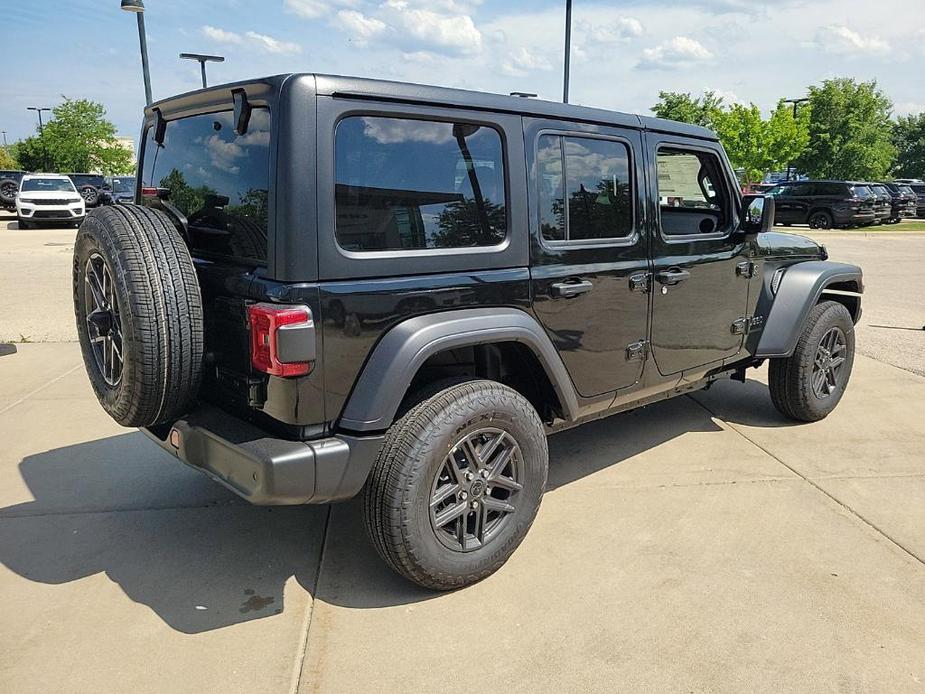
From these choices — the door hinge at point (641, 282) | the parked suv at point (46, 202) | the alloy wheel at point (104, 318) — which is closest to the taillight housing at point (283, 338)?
the alloy wheel at point (104, 318)

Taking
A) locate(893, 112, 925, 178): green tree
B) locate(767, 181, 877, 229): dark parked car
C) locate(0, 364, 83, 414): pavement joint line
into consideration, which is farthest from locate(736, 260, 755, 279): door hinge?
locate(893, 112, 925, 178): green tree

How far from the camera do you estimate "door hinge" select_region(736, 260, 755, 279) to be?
4.14 meters

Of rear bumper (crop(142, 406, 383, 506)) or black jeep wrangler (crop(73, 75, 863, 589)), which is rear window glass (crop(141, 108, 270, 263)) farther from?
rear bumper (crop(142, 406, 383, 506))

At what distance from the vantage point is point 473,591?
2.91 m

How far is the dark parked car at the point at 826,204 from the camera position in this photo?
22219mm

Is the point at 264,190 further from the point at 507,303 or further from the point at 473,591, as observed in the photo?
the point at 473,591

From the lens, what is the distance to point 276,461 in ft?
7.87

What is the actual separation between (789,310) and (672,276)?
126 cm

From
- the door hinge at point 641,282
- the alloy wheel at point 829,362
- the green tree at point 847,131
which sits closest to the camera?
the door hinge at point 641,282

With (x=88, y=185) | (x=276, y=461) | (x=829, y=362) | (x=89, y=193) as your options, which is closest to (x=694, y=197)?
(x=829, y=362)

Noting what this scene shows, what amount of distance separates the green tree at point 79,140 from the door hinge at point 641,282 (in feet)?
142

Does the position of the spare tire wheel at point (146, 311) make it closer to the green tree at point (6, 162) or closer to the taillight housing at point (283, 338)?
the taillight housing at point (283, 338)

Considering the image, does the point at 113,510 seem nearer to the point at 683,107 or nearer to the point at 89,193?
the point at 89,193

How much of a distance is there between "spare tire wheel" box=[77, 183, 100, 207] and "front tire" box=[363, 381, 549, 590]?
2387 centimetres
